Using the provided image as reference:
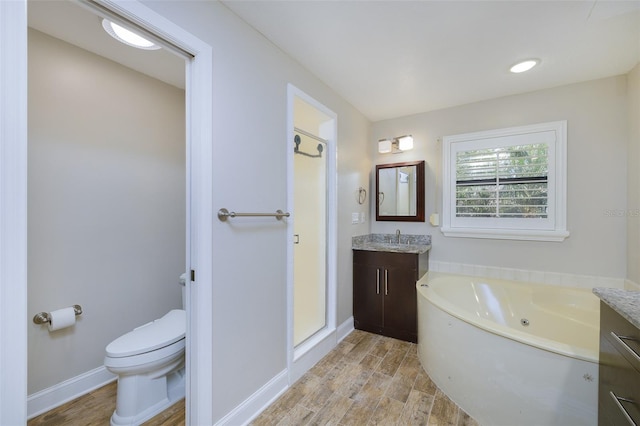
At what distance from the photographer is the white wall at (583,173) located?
86.3 inches

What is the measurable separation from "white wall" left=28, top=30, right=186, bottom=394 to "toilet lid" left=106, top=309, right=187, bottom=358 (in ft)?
1.38

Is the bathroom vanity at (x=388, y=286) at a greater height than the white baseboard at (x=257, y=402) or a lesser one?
greater

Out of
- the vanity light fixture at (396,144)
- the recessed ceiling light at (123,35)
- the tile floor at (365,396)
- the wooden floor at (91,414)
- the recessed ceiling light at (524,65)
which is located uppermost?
the recessed ceiling light at (524,65)

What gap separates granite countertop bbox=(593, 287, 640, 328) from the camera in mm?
961

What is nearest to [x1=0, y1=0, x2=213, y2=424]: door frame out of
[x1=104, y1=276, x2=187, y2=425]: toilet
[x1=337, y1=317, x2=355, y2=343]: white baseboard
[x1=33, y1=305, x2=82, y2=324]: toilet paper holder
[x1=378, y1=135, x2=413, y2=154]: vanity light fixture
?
[x1=104, y1=276, x2=187, y2=425]: toilet

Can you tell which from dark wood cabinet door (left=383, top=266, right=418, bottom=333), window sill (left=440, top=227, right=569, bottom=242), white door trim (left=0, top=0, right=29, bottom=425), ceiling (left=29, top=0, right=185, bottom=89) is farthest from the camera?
dark wood cabinet door (left=383, top=266, right=418, bottom=333)

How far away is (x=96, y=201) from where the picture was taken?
194 cm

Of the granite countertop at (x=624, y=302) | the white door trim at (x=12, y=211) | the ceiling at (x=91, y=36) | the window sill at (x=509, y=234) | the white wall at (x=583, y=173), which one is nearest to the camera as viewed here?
the white door trim at (x=12, y=211)

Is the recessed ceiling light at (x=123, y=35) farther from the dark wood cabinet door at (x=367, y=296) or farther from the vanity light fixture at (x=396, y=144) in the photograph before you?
the dark wood cabinet door at (x=367, y=296)

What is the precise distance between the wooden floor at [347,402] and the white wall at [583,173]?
143cm

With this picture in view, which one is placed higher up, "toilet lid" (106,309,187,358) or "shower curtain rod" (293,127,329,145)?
"shower curtain rod" (293,127,329,145)

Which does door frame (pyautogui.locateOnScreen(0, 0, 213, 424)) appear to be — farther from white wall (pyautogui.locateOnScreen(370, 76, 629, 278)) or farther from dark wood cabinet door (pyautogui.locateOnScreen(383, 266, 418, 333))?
white wall (pyautogui.locateOnScreen(370, 76, 629, 278))

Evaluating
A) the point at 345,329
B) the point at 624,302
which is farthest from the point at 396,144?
the point at 624,302

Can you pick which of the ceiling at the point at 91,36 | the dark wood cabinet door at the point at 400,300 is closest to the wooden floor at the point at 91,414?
the dark wood cabinet door at the point at 400,300
